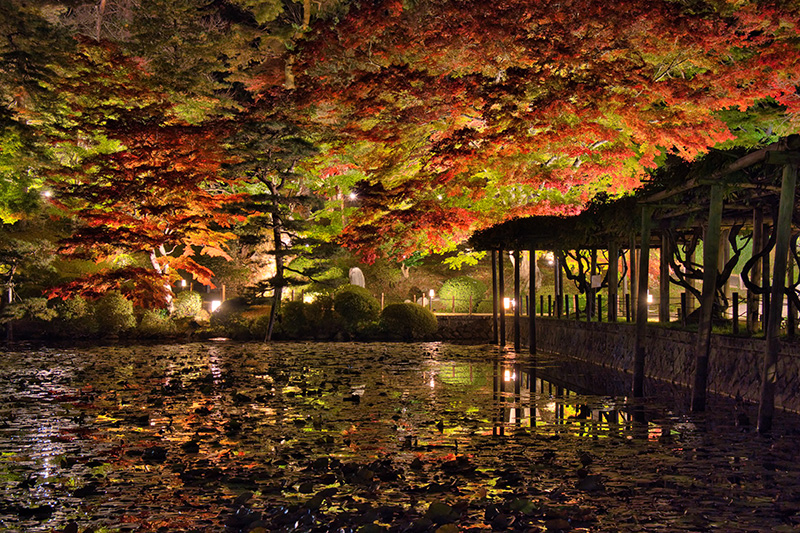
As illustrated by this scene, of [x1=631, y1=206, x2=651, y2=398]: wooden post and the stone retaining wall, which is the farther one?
[x1=631, y1=206, x2=651, y2=398]: wooden post

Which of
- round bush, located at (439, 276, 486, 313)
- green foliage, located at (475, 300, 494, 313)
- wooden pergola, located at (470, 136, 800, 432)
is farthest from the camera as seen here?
green foliage, located at (475, 300, 494, 313)

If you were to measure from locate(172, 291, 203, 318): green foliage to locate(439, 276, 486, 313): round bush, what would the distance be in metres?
12.7

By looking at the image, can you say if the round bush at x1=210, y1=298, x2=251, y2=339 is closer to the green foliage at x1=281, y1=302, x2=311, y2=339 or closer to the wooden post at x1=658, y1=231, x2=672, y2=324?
the green foliage at x1=281, y1=302, x2=311, y2=339

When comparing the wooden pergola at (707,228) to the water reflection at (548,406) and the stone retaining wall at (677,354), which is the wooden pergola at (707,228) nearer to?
the stone retaining wall at (677,354)

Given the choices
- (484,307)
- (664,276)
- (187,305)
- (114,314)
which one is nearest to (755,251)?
(664,276)

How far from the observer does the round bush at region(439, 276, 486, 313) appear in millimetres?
39062

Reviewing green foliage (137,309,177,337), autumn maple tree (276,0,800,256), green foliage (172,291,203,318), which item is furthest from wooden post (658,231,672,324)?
green foliage (172,291,203,318)

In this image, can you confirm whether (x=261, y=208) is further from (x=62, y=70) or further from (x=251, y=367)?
(x=62, y=70)

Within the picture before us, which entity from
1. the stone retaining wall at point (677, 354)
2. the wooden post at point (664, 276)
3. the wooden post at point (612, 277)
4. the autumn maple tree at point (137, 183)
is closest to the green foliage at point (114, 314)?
the autumn maple tree at point (137, 183)

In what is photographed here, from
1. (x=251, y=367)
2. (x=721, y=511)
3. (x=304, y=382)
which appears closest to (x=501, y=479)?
(x=721, y=511)

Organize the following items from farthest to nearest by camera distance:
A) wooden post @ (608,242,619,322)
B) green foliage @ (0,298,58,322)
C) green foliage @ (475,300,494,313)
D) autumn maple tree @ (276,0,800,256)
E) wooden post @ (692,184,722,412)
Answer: green foliage @ (475,300,494,313)
green foliage @ (0,298,58,322)
wooden post @ (608,242,619,322)
autumn maple tree @ (276,0,800,256)
wooden post @ (692,184,722,412)

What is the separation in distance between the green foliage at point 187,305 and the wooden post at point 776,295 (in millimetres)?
27077

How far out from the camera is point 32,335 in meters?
30.4

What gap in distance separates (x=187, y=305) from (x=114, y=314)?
10.9 feet
